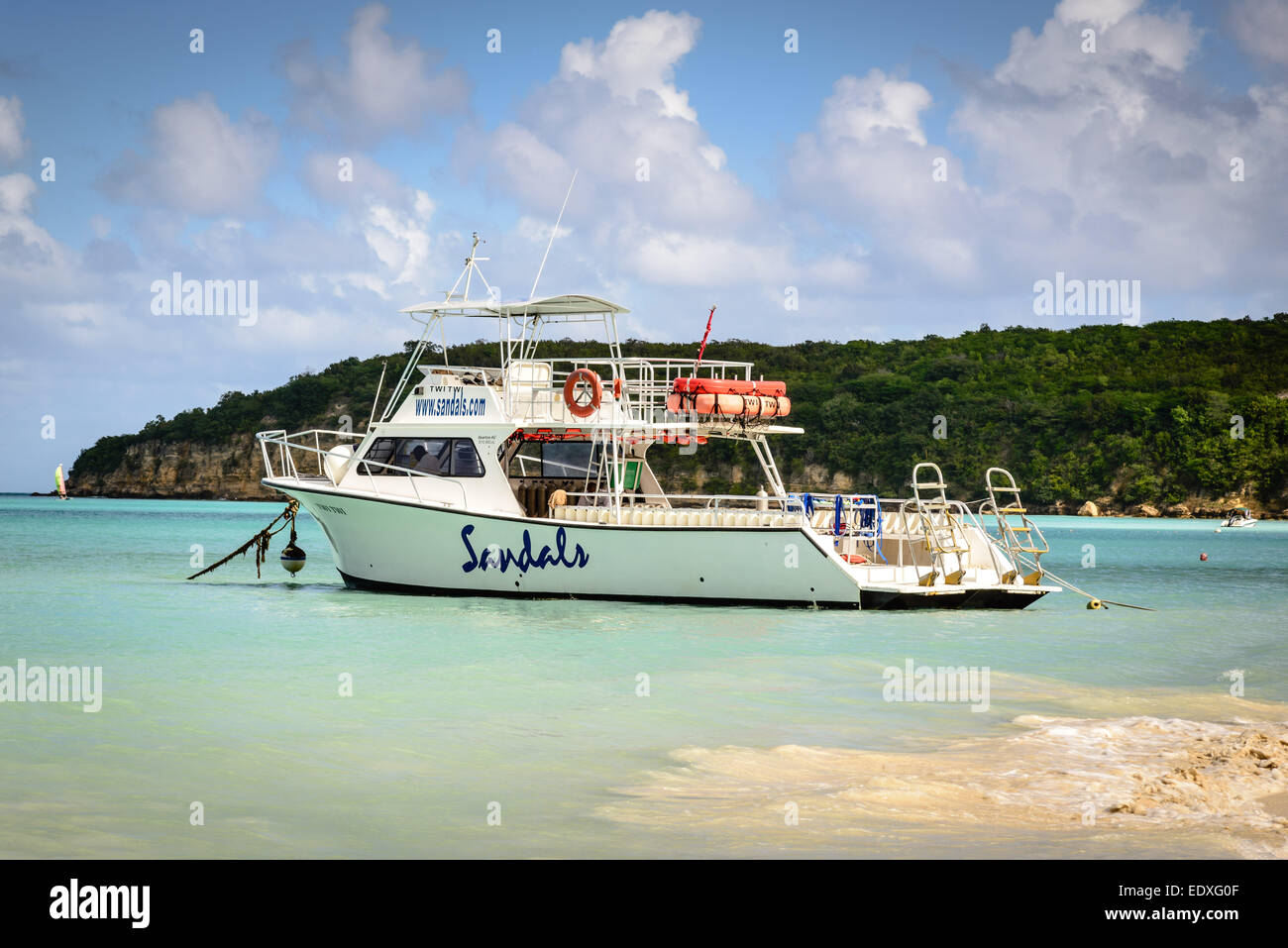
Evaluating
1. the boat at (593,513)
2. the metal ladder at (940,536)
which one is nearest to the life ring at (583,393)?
the boat at (593,513)

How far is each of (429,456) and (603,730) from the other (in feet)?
30.0

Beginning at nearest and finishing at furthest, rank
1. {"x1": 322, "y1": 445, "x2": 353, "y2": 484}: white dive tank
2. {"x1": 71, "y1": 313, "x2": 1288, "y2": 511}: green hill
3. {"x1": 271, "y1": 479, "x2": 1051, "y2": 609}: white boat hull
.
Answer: {"x1": 271, "y1": 479, "x2": 1051, "y2": 609}: white boat hull, {"x1": 322, "y1": 445, "x2": 353, "y2": 484}: white dive tank, {"x1": 71, "y1": 313, "x2": 1288, "y2": 511}: green hill

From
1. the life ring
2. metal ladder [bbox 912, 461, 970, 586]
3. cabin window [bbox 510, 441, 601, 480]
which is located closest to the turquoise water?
metal ladder [bbox 912, 461, 970, 586]

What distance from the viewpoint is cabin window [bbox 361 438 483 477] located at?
684 inches

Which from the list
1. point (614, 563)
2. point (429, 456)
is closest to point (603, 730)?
point (614, 563)

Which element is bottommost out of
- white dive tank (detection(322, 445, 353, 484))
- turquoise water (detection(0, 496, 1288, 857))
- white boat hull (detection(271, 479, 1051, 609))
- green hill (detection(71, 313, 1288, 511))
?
turquoise water (detection(0, 496, 1288, 857))

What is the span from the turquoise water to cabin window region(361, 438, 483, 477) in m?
1.97

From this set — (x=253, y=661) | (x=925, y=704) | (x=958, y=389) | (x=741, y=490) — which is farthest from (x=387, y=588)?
(x=958, y=389)

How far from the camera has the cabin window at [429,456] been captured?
17375 millimetres

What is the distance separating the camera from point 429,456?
17656mm

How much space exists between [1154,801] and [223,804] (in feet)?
18.0

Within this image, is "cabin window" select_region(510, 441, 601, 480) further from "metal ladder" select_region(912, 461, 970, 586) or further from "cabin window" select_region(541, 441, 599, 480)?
"metal ladder" select_region(912, 461, 970, 586)

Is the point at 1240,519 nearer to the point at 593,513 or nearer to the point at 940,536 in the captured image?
the point at 940,536
